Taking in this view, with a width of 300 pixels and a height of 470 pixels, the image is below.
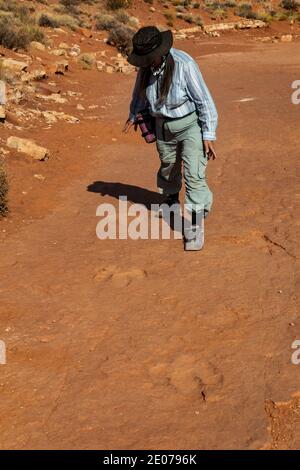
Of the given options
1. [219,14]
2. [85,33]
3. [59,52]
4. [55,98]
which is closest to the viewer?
[55,98]

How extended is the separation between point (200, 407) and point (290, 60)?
16247 millimetres

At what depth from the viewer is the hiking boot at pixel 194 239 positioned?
15.4 ft

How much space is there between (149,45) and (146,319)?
6.21 feet

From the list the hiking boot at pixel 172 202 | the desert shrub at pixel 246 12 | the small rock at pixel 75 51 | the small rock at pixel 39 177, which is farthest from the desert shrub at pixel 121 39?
the hiking boot at pixel 172 202

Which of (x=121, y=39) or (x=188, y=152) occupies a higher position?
(x=188, y=152)

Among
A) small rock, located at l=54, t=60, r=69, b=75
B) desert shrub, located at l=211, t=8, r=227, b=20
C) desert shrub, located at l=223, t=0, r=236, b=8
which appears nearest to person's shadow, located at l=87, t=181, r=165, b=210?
small rock, located at l=54, t=60, r=69, b=75

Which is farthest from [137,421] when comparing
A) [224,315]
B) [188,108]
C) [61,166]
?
[61,166]

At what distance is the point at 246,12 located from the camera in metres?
29.5

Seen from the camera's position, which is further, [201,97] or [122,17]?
[122,17]

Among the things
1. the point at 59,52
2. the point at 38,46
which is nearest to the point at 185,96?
the point at 38,46

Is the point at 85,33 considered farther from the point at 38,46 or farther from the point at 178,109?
the point at 178,109

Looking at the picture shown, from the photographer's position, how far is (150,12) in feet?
91.0

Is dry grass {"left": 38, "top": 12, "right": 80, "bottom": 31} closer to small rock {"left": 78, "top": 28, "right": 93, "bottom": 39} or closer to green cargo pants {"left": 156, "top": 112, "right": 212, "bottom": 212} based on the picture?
small rock {"left": 78, "top": 28, "right": 93, "bottom": 39}

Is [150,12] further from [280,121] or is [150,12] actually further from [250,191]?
[250,191]
